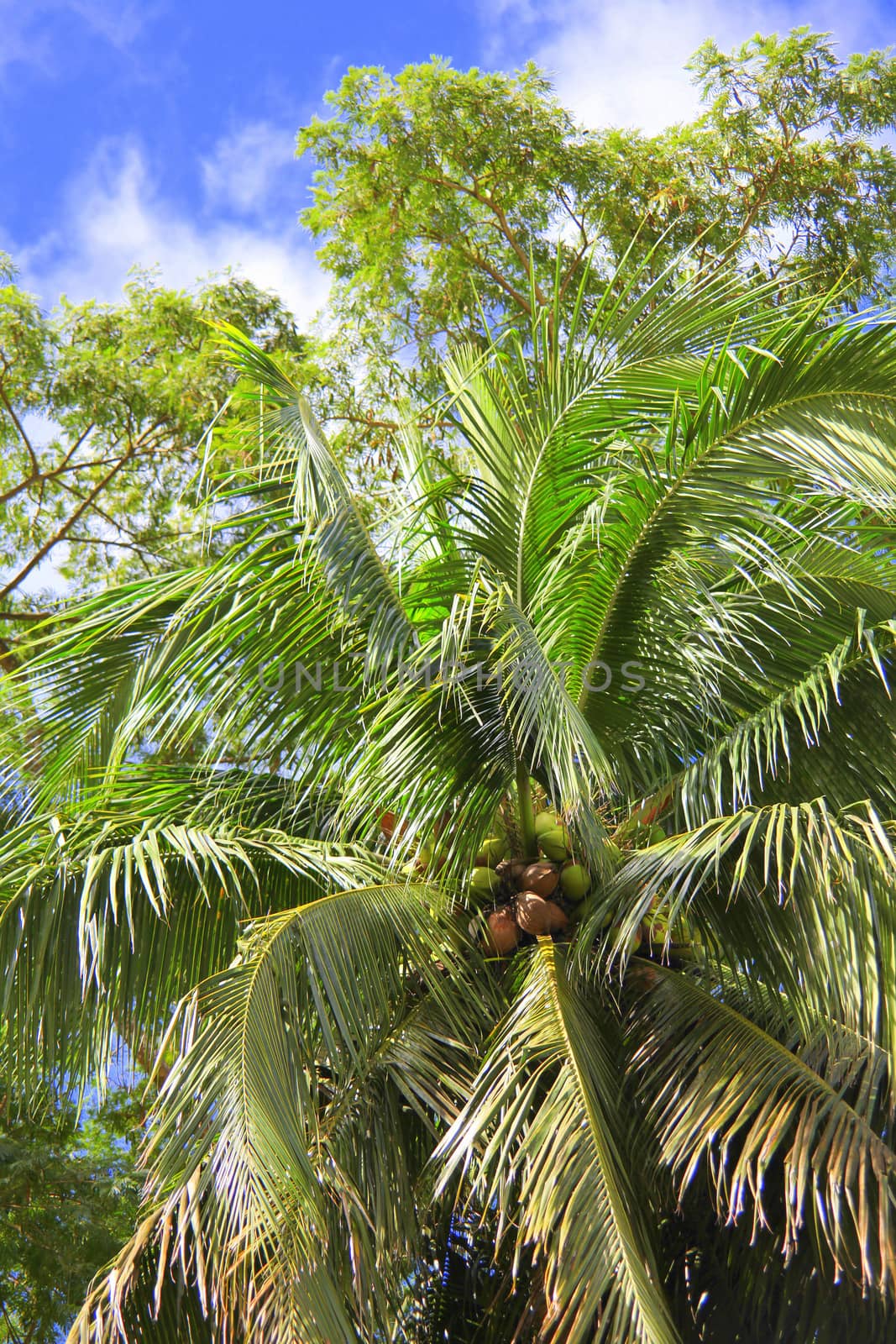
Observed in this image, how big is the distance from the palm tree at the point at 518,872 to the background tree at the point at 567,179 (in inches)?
252

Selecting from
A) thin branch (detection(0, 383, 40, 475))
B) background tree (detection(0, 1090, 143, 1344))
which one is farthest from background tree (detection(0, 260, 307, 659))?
background tree (detection(0, 1090, 143, 1344))

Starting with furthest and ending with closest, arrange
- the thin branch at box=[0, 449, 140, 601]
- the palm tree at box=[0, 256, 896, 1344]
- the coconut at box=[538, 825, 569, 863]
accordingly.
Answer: the thin branch at box=[0, 449, 140, 601], the coconut at box=[538, 825, 569, 863], the palm tree at box=[0, 256, 896, 1344]

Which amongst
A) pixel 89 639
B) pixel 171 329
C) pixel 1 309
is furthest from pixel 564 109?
pixel 89 639

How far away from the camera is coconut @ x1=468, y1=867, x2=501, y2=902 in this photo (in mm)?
4625

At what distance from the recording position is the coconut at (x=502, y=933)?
4.48 meters

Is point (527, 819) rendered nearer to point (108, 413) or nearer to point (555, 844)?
point (555, 844)

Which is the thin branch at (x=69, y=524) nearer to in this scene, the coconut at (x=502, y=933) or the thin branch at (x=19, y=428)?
the thin branch at (x=19, y=428)

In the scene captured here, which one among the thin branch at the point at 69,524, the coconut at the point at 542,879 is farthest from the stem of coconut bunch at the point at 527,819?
the thin branch at the point at 69,524

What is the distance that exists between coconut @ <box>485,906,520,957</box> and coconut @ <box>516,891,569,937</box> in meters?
0.03

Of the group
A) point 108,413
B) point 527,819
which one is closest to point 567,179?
point 108,413

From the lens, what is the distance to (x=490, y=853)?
15.6ft

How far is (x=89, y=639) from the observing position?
4.74 metres

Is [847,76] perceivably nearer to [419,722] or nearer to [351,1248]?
[419,722]

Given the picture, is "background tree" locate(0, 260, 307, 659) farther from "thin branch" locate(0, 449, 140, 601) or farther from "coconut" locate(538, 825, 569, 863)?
"coconut" locate(538, 825, 569, 863)
